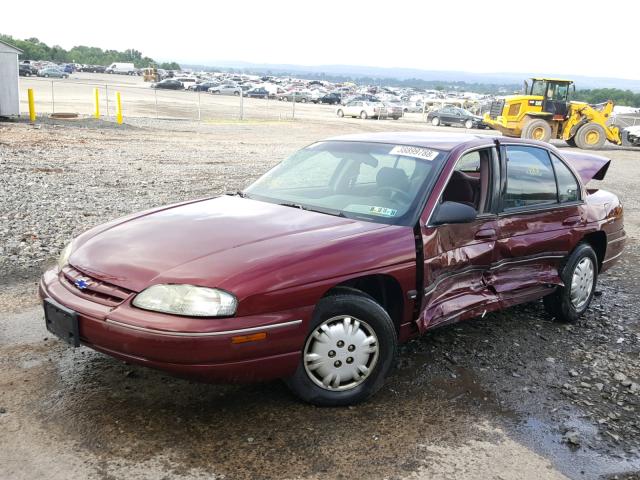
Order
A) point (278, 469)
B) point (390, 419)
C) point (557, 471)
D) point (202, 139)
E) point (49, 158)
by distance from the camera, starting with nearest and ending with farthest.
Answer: point (278, 469)
point (557, 471)
point (390, 419)
point (49, 158)
point (202, 139)

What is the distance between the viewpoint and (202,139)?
2120 centimetres

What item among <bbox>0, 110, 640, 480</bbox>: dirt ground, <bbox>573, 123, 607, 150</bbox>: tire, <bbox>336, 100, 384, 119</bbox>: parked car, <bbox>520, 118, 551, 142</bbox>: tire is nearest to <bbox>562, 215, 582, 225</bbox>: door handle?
<bbox>0, 110, 640, 480</bbox>: dirt ground

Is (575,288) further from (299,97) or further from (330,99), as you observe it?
(299,97)

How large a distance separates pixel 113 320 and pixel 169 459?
0.74 metres

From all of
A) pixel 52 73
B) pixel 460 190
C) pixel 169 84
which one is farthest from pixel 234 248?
pixel 52 73

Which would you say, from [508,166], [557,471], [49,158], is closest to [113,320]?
[557,471]

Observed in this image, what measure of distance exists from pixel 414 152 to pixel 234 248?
1.73m

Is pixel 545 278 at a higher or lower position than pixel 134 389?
higher

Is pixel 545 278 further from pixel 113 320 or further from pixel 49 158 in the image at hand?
pixel 49 158

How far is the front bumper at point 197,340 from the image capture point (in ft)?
10.3

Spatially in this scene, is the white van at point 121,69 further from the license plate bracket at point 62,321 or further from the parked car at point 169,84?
the license plate bracket at point 62,321

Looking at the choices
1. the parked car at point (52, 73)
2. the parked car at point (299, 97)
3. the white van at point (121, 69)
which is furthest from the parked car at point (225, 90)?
the white van at point (121, 69)

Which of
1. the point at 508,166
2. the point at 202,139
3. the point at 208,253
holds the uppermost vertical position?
the point at 508,166

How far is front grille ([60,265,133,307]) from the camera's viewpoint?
10.9 ft
